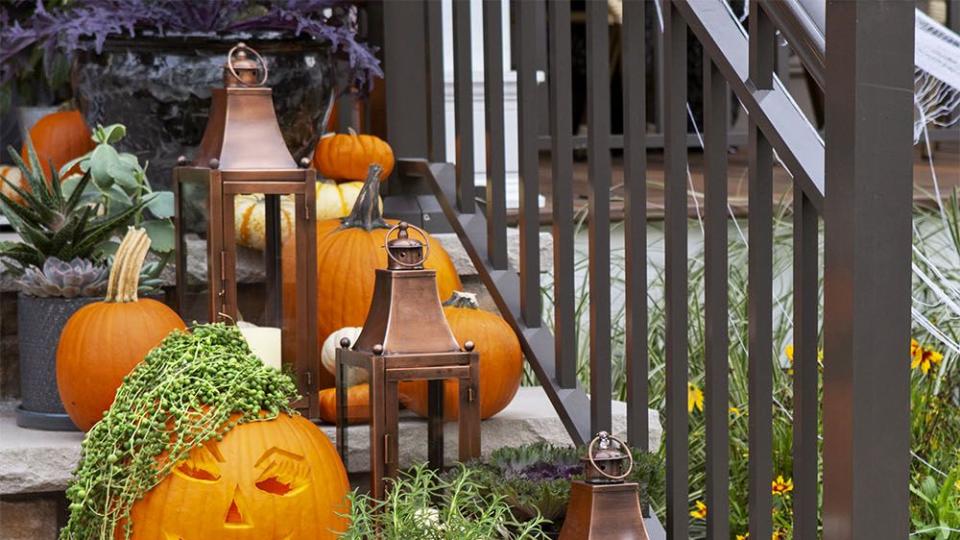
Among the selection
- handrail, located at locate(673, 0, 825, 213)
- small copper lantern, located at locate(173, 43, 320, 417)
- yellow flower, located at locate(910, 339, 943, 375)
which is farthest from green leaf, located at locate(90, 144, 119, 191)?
yellow flower, located at locate(910, 339, 943, 375)

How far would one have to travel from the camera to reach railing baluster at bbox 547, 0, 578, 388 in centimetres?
197

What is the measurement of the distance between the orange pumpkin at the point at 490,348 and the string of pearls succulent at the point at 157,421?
372 millimetres

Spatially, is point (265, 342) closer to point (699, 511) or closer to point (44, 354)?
point (44, 354)

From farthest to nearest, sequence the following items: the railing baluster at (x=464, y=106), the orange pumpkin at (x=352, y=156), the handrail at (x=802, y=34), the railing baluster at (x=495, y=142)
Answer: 1. the orange pumpkin at (x=352, y=156)
2. the railing baluster at (x=464, y=106)
3. the railing baluster at (x=495, y=142)
4. the handrail at (x=802, y=34)

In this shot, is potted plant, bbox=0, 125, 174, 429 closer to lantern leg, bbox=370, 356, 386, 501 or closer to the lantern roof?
the lantern roof

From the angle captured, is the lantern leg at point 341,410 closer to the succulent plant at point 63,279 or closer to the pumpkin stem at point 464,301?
the pumpkin stem at point 464,301

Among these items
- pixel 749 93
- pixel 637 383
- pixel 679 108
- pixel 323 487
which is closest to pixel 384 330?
pixel 323 487

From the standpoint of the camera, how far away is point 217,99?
2.07 m

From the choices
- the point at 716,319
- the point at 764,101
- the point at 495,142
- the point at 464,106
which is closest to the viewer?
the point at 764,101

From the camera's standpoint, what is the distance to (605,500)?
1526 mm

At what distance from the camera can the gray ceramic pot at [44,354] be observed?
2.07 metres

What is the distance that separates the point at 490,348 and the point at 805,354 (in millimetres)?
711

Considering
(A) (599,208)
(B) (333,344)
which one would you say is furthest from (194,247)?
(A) (599,208)

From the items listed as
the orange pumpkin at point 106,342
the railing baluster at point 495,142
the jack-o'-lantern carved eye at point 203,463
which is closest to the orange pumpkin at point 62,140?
the orange pumpkin at point 106,342
